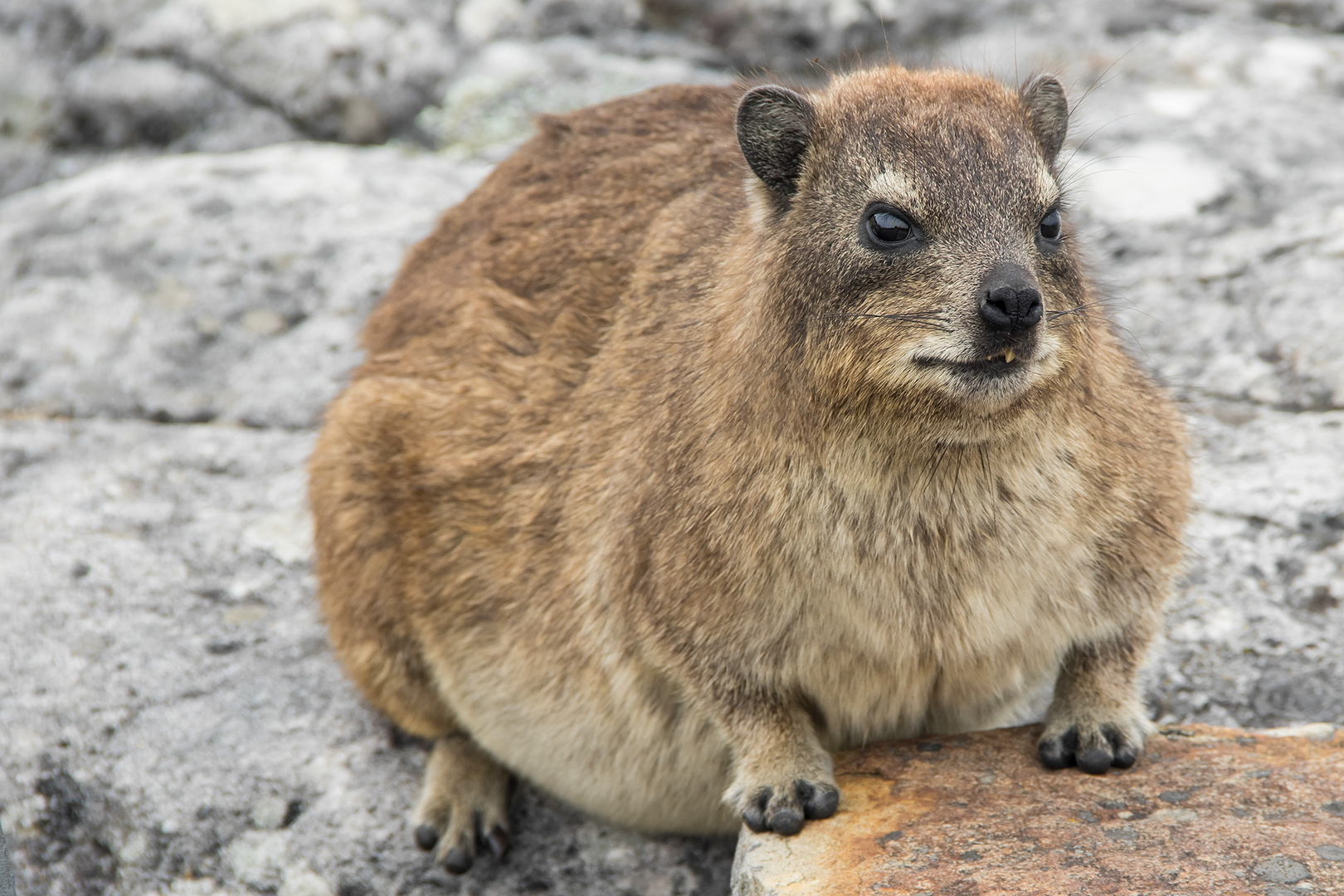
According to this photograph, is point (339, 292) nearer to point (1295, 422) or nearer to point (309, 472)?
point (309, 472)

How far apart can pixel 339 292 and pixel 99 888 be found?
10.8ft

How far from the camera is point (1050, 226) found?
12.5 feet

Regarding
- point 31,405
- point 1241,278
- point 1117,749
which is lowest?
point 31,405

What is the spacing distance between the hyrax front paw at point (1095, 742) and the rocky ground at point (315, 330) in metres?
0.74

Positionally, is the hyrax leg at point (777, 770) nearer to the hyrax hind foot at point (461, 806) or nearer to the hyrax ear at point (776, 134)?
the hyrax hind foot at point (461, 806)

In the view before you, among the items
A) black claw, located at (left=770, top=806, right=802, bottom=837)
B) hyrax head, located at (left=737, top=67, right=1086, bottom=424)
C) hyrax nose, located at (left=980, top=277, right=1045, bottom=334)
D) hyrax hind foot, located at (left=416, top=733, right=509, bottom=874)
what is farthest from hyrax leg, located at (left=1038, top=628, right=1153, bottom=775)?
hyrax hind foot, located at (left=416, top=733, right=509, bottom=874)

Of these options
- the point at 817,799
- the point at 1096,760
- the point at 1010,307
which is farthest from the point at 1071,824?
the point at 1010,307

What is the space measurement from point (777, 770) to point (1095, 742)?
986 mm

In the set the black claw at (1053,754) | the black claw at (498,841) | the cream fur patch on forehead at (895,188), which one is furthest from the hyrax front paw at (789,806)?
the cream fur patch on forehead at (895,188)

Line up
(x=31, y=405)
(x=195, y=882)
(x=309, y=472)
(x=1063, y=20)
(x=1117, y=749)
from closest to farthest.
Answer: (x=1117, y=749)
(x=195, y=882)
(x=309, y=472)
(x=31, y=405)
(x=1063, y=20)

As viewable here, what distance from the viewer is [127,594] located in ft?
18.1

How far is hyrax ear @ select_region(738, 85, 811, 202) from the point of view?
3953 millimetres

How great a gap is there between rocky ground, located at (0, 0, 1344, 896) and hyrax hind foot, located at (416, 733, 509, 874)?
9 centimetres

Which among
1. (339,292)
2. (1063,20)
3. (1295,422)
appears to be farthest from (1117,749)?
(1063,20)
